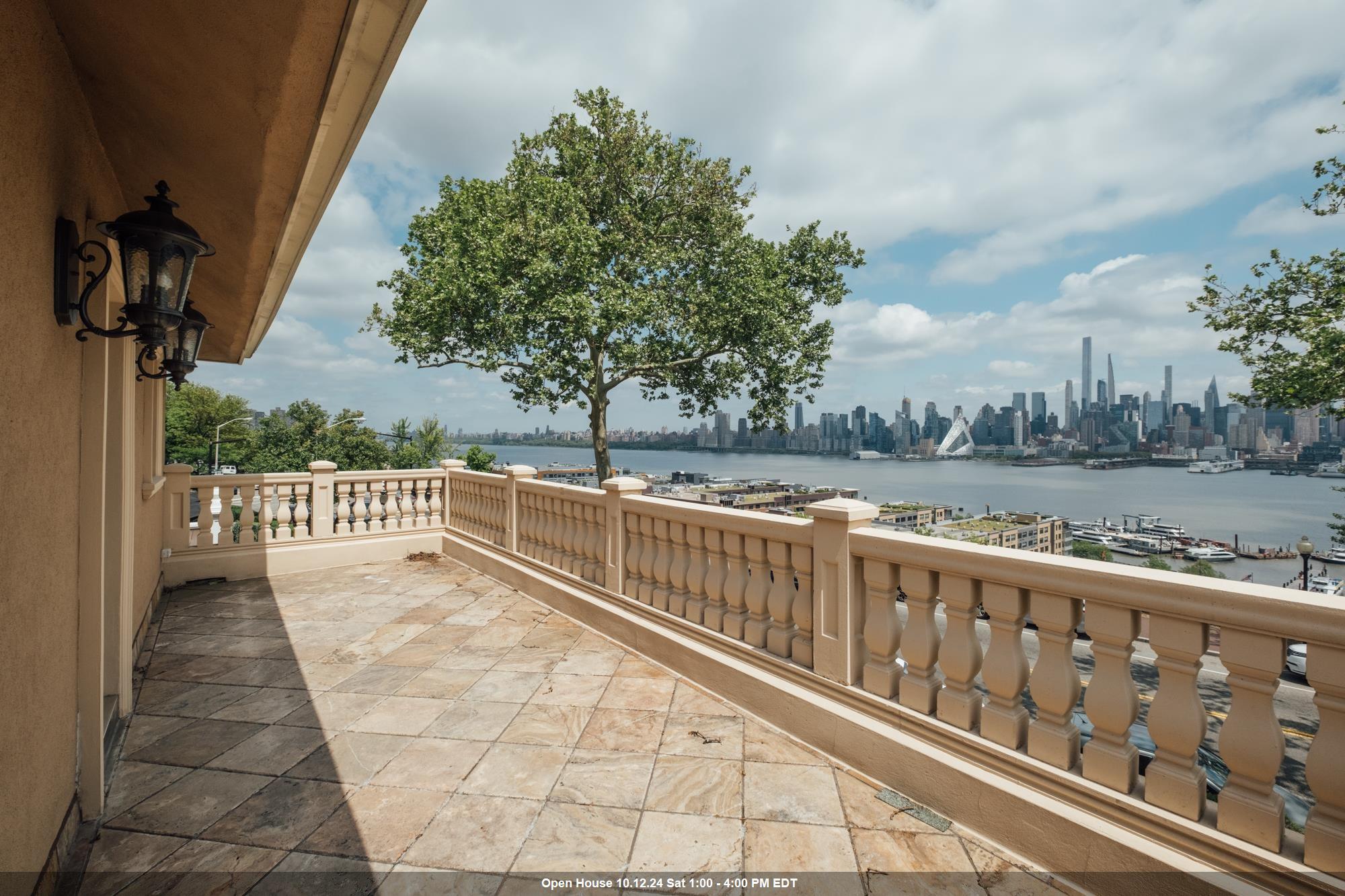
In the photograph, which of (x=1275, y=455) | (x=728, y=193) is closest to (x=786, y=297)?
(x=728, y=193)

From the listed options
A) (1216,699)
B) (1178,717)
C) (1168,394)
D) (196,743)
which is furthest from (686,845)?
(1168,394)

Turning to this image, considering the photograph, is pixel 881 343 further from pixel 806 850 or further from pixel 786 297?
pixel 806 850

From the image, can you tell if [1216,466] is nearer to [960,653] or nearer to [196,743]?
[960,653]

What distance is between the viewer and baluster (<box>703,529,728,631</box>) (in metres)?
3.30

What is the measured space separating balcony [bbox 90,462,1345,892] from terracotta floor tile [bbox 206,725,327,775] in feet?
0.05

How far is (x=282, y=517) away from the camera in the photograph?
21.2 feet

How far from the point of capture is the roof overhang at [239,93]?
1.50 meters

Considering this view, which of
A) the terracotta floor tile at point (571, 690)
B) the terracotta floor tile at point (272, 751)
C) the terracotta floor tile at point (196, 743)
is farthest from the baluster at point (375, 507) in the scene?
the terracotta floor tile at point (571, 690)

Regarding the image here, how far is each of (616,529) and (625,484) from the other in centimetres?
38

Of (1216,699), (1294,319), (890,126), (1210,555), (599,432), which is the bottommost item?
(1210,555)

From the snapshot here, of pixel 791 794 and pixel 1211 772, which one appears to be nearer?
pixel 791 794

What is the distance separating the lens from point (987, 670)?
2.12 metres

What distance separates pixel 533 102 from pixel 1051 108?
13.4 m

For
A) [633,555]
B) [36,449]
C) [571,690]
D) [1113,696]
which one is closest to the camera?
[36,449]
